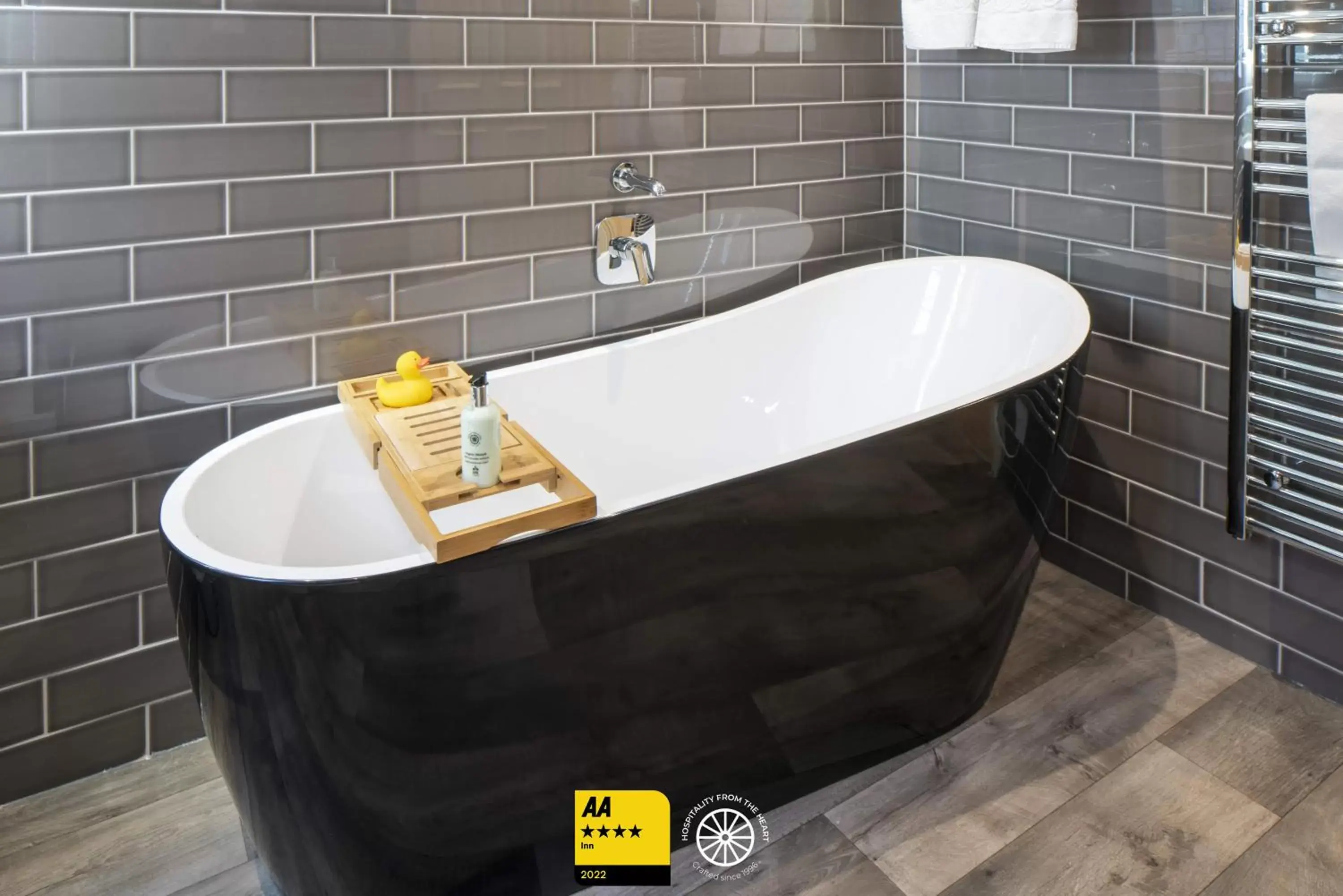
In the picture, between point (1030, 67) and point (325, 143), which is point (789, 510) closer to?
point (325, 143)

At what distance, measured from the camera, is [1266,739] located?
209 centimetres

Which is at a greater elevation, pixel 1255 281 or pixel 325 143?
pixel 325 143

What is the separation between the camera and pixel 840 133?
2883 millimetres

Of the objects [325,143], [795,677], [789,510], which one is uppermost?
[325,143]

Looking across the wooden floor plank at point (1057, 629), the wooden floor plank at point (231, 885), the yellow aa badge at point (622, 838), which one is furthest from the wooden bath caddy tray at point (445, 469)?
the wooden floor plank at point (1057, 629)

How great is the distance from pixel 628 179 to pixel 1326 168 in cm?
146

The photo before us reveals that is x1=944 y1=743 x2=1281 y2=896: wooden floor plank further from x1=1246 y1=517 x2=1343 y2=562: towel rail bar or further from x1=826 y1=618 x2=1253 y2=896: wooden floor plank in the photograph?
x1=1246 y1=517 x2=1343 y2=562: towel rail bar

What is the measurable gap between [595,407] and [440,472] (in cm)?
80

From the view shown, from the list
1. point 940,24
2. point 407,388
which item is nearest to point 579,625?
point 407,388

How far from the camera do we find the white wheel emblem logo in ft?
5.88

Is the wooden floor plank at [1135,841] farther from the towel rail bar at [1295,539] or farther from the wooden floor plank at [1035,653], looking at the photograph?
the towel rail bar at [1295,539]

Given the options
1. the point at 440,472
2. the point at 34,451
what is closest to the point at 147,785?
the point at 34,451

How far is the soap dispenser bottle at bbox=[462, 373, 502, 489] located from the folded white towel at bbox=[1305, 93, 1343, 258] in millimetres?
1595

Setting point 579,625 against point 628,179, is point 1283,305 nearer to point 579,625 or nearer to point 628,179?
point 628,179
